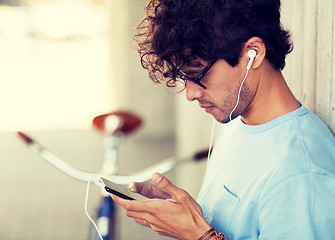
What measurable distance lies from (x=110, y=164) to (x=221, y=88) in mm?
1240

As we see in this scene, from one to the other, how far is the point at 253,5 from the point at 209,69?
0.70 feet

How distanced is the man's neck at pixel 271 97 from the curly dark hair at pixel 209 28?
2.4 inches

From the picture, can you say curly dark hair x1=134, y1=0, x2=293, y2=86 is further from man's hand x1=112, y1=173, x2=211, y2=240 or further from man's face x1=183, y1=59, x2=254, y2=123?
man's hand x1=112, y1=173, x2=211, y2=240

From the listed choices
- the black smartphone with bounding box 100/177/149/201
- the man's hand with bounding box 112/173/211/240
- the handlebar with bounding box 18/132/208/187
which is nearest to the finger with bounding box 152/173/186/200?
the man's hand with bounding box 112/173/211/240

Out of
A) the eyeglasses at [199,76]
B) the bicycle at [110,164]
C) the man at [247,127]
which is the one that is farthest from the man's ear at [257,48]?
the bicycle at [110,164]

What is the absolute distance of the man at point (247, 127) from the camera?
1179 mm

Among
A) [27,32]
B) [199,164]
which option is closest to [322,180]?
[199,164]

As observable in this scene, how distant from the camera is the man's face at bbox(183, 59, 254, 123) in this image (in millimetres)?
1316

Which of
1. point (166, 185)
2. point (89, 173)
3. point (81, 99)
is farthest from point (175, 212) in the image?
point (81, 99)

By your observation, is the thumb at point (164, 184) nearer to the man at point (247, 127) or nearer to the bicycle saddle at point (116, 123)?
the man at point (247, 127)

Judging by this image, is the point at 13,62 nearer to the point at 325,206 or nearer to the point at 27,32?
the point at 27,32

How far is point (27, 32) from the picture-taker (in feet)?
43.3

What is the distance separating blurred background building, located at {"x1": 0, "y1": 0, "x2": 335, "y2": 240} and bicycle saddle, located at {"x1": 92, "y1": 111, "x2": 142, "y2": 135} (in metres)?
0.73

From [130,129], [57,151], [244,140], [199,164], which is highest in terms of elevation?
[244,140]
